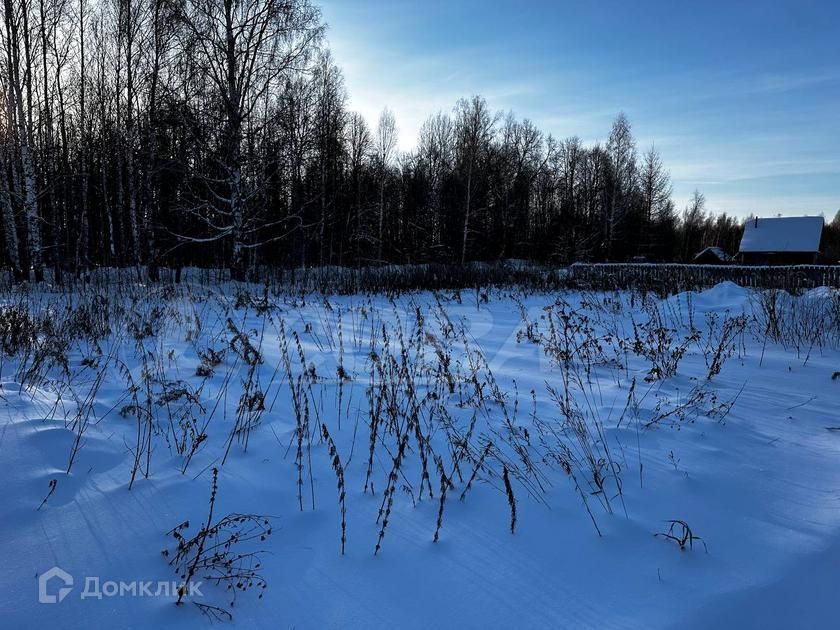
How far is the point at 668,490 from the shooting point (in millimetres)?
2244

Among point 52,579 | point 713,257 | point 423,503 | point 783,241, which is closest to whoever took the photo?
point 52,579

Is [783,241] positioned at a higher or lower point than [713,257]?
higher

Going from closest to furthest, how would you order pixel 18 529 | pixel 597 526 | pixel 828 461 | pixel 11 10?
1. pixel 18 529
2. pixel 597 526
3. pixel 828 461
4. pixel 11 10

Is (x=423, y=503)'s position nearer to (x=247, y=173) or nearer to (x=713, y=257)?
(x=247, y=173)

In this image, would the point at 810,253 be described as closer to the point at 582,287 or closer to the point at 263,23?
the point at 582,287

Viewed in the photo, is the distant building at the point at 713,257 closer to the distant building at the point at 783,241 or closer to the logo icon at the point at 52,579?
the distant building at the point at 783,241

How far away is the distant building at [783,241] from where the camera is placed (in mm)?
32312

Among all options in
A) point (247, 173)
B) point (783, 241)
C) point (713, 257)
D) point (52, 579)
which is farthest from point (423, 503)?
point (713, 257)

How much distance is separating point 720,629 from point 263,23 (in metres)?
14.3

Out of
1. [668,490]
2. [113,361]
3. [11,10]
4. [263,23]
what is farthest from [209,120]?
[668,490]

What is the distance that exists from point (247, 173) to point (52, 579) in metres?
13.3

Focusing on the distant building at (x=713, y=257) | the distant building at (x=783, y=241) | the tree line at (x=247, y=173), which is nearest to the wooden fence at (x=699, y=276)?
the tree line at (x=247, y=173)

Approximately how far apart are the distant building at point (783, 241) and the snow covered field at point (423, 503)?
3660 centimetres

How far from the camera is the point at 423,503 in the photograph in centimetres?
218
